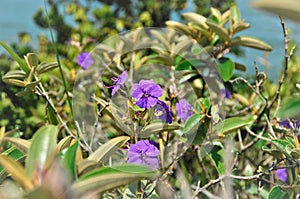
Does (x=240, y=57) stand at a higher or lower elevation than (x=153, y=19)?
lower

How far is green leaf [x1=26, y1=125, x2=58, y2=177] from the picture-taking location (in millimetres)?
508

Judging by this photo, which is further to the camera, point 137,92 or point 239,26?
point 239,26

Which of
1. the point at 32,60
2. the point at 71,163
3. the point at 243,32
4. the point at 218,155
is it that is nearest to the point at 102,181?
the point at 71,163

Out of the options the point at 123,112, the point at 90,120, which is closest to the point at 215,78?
the point at 90,120

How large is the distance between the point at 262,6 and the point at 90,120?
0.98m

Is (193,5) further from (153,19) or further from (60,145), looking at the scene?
(60,145)

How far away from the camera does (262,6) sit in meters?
0.44

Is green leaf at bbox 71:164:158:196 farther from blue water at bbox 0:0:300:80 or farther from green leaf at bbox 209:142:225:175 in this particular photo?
blue water at bbox 0:0:300:80

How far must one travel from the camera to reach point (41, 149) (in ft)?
1.73

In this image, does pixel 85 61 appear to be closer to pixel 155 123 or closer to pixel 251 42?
pixel 251 42

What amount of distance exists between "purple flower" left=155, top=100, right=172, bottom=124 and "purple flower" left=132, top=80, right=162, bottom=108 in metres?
0.04

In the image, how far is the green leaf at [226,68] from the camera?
1353 millimetres

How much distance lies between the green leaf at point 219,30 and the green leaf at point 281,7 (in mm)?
852

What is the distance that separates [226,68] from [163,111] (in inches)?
20.1
